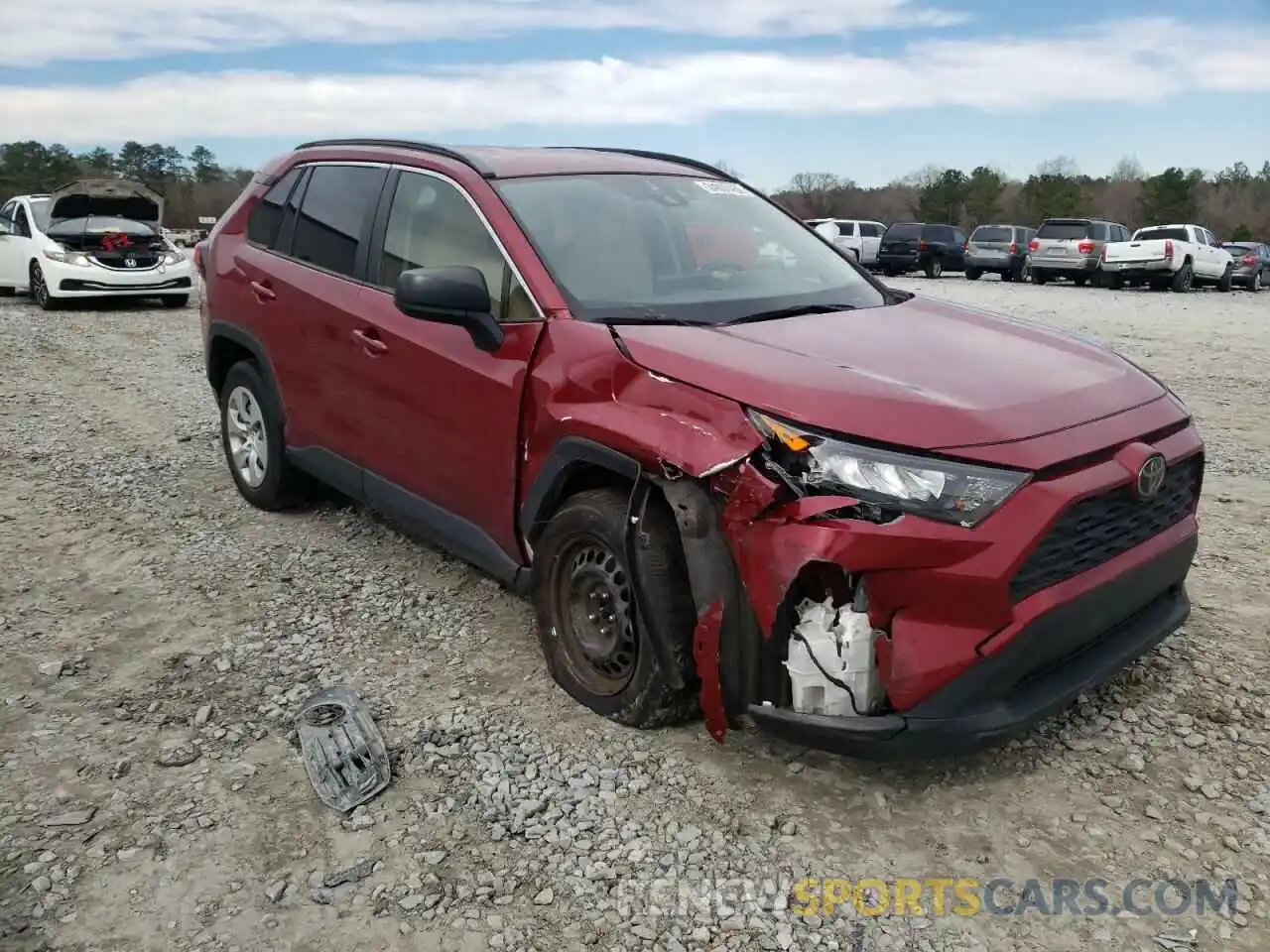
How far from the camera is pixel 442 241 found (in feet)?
12.8

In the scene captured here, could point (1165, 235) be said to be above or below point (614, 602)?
above

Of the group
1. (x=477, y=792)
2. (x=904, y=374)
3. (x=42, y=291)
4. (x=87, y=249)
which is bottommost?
(x=477, y=792)

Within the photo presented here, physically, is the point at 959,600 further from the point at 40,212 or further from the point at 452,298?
the point at 40,212

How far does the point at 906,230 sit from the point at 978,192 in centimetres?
3928

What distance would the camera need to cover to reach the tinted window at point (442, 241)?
3.54 meters

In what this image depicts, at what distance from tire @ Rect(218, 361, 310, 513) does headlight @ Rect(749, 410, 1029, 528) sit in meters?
3.19

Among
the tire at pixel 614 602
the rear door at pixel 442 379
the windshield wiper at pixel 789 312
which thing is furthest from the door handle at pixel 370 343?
the windshield wiper at pixel 789 312

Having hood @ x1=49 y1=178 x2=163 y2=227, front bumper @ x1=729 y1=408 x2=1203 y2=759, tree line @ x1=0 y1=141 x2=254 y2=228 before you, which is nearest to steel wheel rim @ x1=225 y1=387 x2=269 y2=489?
front bumper @ x1=729 y1=408 x2=1203 y2=759

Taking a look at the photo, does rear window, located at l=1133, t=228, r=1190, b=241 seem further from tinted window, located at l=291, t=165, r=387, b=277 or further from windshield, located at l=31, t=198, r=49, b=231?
tinted window, located at l=291, t=165, r=387, b=277

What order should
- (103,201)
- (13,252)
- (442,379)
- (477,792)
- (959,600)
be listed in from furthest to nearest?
1. (103,201)
2. (13,252)
3. (442,379)
4. (477,792)
5. (959,600)

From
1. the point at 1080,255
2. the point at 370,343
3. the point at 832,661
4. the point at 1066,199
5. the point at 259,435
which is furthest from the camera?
the point at 1066,199

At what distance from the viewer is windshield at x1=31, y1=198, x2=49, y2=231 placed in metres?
14.9

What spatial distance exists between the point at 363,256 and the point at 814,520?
2545 millimetres

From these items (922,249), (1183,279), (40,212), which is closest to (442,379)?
(40,212)
